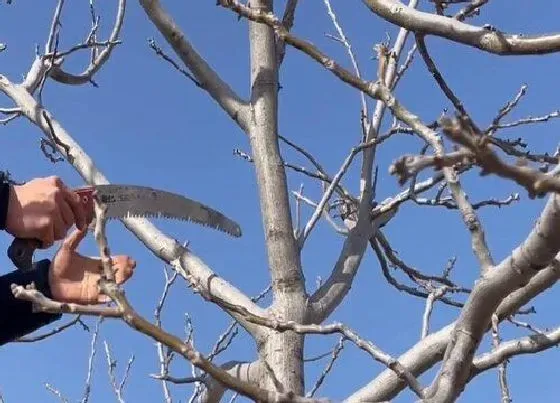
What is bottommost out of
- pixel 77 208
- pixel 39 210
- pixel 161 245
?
pixel 39 210

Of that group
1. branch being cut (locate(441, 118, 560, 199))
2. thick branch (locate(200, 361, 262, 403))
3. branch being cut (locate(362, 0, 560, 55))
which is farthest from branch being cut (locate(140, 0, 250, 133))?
branch being cut (locate(441, 118, 560, 199))

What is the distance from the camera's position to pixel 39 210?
2.35m

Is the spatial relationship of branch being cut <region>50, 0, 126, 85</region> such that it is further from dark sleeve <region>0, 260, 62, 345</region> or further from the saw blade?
dark sleeve <region>0, 260, 62, 345</region>

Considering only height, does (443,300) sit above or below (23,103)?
below

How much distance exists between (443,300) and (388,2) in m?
2.46

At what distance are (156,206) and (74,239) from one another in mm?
724

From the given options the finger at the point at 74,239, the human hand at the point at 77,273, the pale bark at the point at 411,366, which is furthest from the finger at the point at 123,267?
the pale bark at the point at 411,366

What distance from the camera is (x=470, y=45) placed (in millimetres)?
1478

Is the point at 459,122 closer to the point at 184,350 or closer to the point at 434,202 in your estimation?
the point at 184,350

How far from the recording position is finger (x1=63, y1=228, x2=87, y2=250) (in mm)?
2385

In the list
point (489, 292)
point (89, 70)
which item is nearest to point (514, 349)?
point (489, 292)

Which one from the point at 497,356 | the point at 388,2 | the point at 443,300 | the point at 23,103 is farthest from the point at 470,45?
the point at 23,103

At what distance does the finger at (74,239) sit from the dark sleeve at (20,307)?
8 cm

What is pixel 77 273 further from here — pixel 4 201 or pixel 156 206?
pixel 156 206
